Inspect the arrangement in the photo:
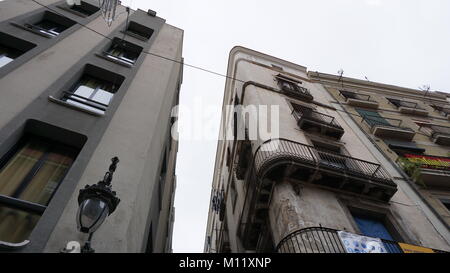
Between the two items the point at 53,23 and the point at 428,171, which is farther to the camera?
the point at 428,171

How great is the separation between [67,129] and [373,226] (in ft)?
31.4

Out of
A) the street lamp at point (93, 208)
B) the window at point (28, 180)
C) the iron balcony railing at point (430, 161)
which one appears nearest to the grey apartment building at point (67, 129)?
the window at point (28, 180)

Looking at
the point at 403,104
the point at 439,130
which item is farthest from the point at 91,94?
the point at 403,104

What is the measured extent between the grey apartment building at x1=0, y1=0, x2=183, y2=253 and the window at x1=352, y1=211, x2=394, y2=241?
6.81m

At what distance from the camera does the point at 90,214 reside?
306cm

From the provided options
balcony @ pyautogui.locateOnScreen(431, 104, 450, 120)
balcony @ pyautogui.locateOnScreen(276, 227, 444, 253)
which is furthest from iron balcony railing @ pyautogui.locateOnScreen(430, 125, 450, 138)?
balcony @ pyautogui.locateOnScreen(276, 227, 444, 253)

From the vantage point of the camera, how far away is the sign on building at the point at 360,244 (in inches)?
240

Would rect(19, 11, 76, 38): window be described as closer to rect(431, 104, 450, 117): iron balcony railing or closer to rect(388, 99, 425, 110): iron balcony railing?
rect(388, 99, 425, 110): iron balcony railing

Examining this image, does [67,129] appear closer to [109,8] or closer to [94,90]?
[94,90]

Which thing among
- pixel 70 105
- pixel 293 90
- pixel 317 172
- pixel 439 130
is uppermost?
pixel 293 90

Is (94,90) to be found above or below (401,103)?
below

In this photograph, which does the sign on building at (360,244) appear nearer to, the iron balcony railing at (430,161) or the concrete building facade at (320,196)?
the concrete building facade at (320,196)

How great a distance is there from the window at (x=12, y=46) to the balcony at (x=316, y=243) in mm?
9558

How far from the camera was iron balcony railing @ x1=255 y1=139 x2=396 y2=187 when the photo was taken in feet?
27.5
